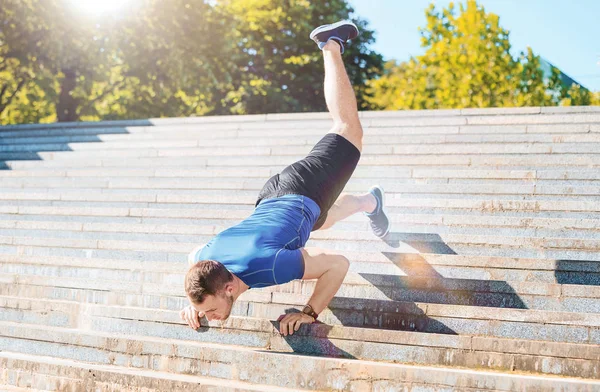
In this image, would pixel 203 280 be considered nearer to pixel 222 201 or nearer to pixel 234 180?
pixel 222 201

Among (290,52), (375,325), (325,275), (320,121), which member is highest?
(290,52)

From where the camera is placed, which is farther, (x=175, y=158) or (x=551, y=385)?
(x=175, y=158)

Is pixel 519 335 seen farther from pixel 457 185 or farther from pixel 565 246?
pixel 457 185

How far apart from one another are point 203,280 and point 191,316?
829 millimetres

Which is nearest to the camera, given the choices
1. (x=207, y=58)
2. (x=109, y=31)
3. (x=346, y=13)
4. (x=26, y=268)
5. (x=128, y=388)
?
(x=128, y=388)

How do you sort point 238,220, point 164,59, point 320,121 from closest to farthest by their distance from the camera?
point 238,220
point 320,121
point 164,59

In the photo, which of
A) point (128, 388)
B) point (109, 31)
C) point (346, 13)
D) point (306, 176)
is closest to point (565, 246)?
point (306, 176)

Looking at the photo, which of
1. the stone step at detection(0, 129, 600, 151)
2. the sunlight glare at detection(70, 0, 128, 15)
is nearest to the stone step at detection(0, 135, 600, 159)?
the stone step at detection(0, 129, 600, 151)

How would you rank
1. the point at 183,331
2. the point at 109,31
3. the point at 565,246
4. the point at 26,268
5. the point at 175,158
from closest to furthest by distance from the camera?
the point at 183,331, the point at 565,246, the point at 26,268, the point at 175,158, the point at 109,31

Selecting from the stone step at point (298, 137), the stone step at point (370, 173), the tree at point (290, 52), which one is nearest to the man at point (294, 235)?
the stone step at point (370, 173)

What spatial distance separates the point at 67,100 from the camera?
78.9 feet

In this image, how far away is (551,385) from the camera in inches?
153

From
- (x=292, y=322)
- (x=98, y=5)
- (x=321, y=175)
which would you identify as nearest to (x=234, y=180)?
(x=321, y=175)

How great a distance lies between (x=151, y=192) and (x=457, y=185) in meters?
3.93
